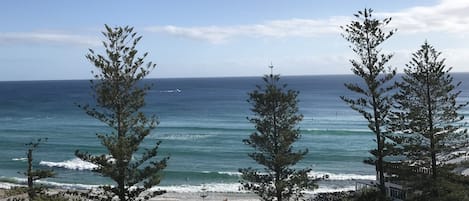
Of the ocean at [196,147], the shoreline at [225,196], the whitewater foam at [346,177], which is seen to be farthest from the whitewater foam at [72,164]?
the whitewater foam at [346,177]

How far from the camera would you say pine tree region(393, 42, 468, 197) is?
21.4 m

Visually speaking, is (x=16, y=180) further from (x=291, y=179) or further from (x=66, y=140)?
(x=291, y=179)

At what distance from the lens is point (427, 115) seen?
2173 cm

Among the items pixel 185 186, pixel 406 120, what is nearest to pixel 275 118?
pixel 406 120

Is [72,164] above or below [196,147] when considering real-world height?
below

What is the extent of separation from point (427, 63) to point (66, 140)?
4565 centimetres

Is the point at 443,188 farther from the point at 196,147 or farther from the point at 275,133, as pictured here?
the point at 196,147

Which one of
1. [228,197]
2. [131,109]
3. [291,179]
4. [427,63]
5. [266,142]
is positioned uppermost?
[427,63]

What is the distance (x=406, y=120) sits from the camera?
21984 mm

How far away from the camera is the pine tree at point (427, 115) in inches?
843

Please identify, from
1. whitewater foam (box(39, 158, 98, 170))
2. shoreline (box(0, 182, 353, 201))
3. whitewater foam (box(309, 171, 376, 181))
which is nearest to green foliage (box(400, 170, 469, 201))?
shoreline (box(0, 182, 353, 201))

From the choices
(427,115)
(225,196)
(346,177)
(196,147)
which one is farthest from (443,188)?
(196,147)

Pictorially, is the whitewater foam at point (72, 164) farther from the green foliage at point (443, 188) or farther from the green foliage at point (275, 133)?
the green foliage at point (443, 188)

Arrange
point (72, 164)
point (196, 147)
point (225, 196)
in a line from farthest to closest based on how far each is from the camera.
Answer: point (196, 147), point (72, 164), point (225, 196)
